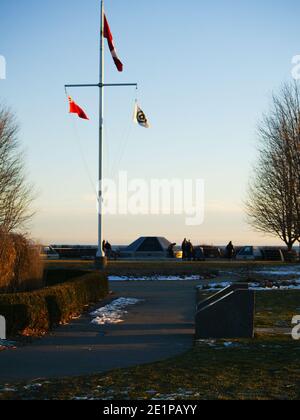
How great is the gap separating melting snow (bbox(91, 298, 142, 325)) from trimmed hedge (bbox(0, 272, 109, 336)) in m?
0.53

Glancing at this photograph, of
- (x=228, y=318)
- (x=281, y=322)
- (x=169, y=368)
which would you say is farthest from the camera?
(x=281, y=322)

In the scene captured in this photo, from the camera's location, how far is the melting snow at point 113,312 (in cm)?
1393

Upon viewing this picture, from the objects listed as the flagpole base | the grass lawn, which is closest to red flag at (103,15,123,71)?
the flagpole base

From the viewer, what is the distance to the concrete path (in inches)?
350

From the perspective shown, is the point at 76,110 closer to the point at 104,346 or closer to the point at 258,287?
the point at 258,287

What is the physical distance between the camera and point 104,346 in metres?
10.8

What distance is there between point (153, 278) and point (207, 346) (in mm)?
17525

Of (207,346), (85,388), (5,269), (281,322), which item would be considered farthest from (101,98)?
(85,388)

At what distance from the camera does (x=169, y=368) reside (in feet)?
28.9

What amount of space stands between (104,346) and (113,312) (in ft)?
15.8

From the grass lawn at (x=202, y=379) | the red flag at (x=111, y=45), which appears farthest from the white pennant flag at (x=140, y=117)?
the grass lawn at (x=202, y=379)

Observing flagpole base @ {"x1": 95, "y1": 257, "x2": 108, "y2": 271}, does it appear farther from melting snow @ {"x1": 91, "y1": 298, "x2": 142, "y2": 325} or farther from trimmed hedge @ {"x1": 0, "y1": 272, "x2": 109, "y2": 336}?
trimmed hedge @ {"x1": 0, "y1": 272, "x2": 109, "y2": 336}

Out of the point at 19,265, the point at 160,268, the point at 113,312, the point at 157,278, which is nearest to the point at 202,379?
the point at 113,312
